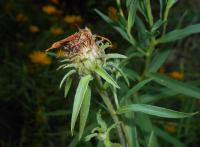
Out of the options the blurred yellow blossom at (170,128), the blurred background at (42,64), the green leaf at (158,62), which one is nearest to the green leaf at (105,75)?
the green leaf at (158,62)

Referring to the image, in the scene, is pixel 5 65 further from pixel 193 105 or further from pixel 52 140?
pixel 193 105

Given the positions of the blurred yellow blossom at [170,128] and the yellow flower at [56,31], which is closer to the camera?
the blurred yellow blossom at [170,128]

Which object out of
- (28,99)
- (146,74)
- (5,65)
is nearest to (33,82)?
(28,99)

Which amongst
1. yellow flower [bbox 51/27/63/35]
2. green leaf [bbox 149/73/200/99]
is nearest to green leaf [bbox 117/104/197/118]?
green leaf [bbox 149/73/200/99]

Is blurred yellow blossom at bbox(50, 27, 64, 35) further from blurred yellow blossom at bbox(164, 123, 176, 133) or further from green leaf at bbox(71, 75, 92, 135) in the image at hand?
green leaf at bbox(71, 75, 92, 135)

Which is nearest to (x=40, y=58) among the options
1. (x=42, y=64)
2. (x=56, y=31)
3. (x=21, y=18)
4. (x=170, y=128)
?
(x=42, y=64)

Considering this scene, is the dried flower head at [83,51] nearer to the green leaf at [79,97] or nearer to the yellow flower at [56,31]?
the green leaf at [79,97]
